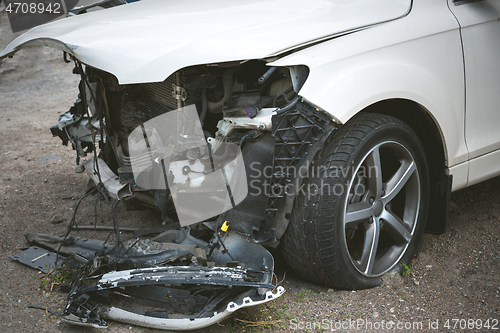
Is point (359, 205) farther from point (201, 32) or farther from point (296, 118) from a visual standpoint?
point (201, 32)

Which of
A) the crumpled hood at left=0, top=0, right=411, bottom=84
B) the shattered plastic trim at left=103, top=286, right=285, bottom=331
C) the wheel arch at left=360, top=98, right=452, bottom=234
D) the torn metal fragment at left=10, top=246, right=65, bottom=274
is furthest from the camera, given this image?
the torn metal fragment at left=10, top=246, right=65, bottom=274

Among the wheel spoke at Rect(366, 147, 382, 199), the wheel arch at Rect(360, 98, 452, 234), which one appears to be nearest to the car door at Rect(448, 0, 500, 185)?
the wheel arch at Rect(360, 98, 452, 234)

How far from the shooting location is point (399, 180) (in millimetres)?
2473

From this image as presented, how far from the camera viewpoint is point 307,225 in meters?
2.16

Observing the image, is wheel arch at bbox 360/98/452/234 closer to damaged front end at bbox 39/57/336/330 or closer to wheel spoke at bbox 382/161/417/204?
wheel spoke at bbox 382/161/417/204

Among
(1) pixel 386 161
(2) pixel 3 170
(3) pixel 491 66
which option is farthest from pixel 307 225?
(2) pixel 3 170

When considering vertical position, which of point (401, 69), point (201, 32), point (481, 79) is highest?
point (201, 32)

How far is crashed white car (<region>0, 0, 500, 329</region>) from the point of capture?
2084 mm

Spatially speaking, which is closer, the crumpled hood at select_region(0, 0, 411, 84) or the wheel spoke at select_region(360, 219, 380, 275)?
the crumpled hood at select_region(0, 0, 411, 84)

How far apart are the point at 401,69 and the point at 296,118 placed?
0.66 metres

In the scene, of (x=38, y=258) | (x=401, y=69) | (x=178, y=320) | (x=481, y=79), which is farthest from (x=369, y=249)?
(x=38, y=258)

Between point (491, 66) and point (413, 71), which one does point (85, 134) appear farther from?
point (491, 66)

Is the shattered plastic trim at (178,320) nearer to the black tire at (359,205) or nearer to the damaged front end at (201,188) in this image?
the damaged front end at (201,188)

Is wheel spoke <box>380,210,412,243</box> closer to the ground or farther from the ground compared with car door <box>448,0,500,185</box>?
closer to the ground
